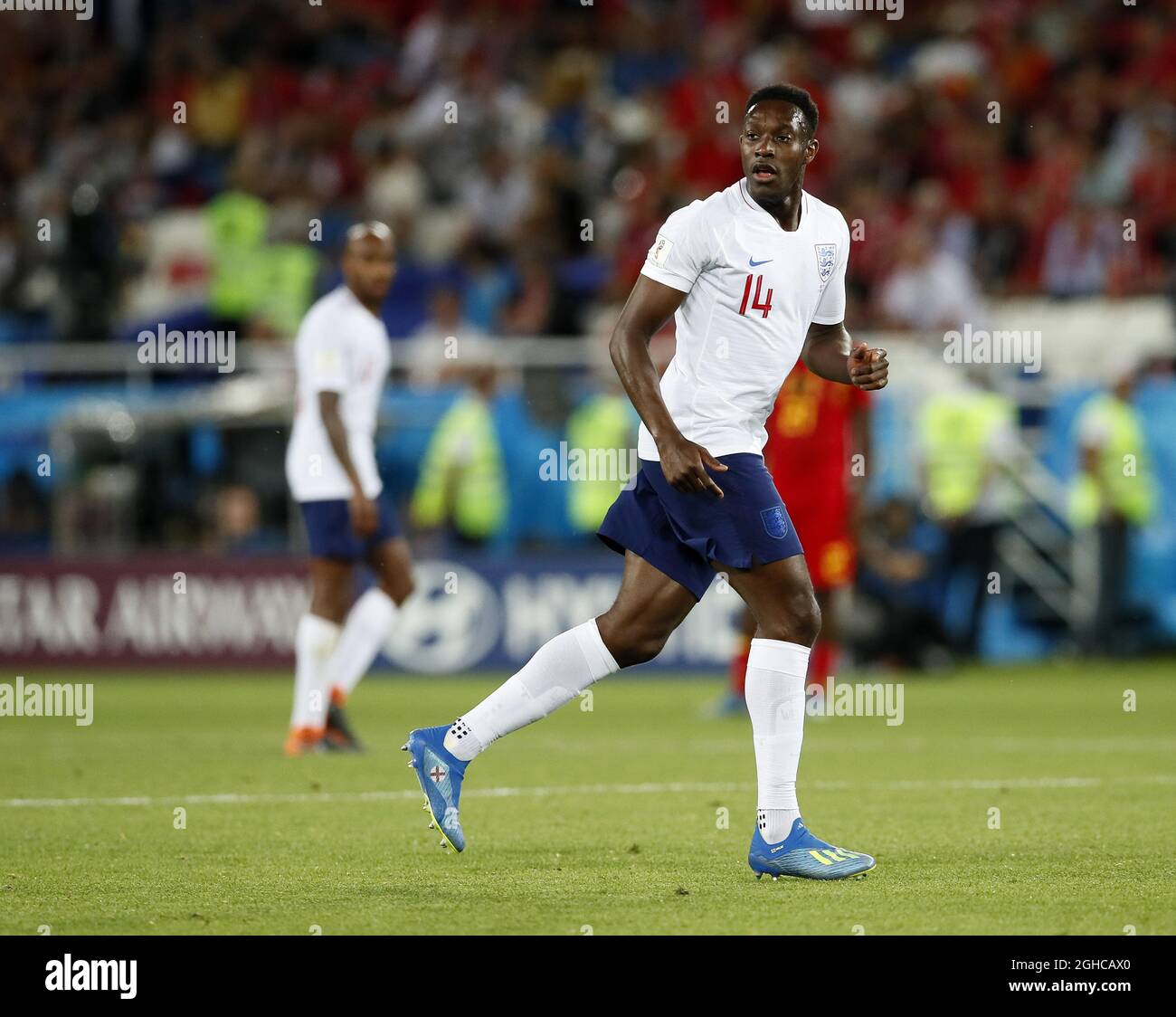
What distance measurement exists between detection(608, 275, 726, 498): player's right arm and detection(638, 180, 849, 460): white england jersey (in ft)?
0.25

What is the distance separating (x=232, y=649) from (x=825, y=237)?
10.3 meters

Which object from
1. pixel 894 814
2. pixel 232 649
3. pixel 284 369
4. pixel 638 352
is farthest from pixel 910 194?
pixel 638 352

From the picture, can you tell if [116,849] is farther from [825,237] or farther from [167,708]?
[167,708]

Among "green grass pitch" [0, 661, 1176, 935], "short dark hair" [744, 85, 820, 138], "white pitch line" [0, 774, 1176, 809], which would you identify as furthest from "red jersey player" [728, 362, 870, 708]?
"short dark hair" [744, 85, 820, 138]

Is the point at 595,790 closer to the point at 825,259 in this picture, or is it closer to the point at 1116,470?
the point at 825,259

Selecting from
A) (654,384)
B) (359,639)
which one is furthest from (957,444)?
(654,384)

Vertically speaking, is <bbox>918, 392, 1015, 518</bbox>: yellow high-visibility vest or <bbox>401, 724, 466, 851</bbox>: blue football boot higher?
<bbox>918, 392, 1015, 518</bbox>: yellow high-visibility vest

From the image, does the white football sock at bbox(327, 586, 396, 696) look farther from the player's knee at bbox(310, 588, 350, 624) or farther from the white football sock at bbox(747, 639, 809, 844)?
the white football sock at bbox(747, 639, 809, 844)

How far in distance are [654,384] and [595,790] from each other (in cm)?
304

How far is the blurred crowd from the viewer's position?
1780 cm

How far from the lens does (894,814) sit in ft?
25.4

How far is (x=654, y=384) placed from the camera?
6125 millimetres

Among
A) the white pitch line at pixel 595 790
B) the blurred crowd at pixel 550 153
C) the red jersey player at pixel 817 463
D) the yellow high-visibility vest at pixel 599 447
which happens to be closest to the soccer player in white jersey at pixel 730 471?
the white pitch line at pixel 595 790

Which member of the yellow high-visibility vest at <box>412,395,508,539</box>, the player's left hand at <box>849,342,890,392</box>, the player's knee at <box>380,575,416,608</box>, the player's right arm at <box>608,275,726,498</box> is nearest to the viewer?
the player's right arm at <box>608,275,726,498</box>
